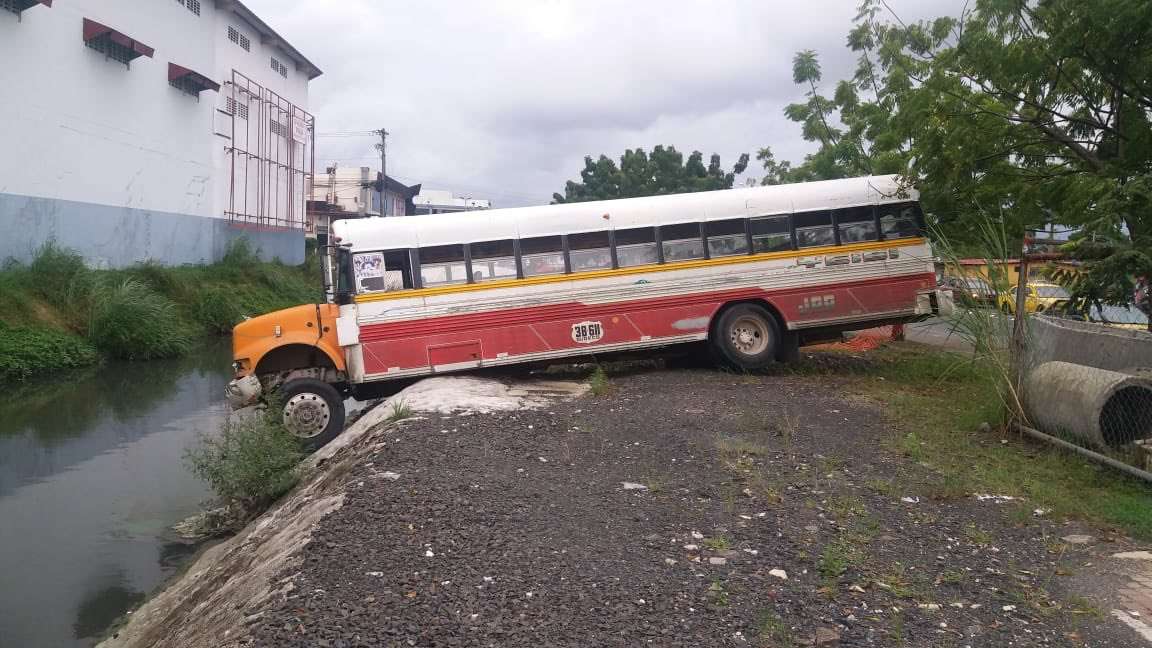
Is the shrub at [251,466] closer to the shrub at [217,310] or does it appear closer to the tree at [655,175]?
the shrub at [217,310]

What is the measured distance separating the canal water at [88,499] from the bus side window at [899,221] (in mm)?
9802

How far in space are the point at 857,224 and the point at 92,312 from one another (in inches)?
766

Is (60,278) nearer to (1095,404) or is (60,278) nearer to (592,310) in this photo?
(592,310)

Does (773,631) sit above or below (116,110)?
below

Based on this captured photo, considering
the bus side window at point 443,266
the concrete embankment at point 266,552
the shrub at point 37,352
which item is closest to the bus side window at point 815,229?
the concrete embankment at point 266,552

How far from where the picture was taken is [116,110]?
2650 centimetres

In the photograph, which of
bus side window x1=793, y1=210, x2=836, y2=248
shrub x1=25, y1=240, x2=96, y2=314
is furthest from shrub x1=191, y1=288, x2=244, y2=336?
bus side window x1=793, y1=210, x2=836, y2=248

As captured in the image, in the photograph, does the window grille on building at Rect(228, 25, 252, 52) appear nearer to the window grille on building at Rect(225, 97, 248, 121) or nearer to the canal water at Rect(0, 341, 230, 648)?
the window grille on building at Rect(225, 97, 248, 121)

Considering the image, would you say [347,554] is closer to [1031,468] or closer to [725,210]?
[1031,468]

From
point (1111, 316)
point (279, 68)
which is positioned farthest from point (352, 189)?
point (1111, 316)

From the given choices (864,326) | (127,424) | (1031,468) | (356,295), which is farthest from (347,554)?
(127,424)

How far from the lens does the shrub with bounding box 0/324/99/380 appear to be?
1958 centimetres

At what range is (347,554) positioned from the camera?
5.38 meters

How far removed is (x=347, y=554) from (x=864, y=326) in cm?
954
